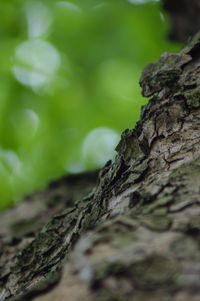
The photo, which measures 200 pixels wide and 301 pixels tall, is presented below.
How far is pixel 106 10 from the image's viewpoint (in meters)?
3.03

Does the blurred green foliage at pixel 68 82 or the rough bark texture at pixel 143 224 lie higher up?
the blurred green foliage at pixel 68 82

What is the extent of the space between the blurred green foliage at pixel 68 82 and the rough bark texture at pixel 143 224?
2.03m

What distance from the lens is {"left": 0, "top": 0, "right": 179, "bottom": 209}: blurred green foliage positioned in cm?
302

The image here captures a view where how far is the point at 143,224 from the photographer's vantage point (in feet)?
1.74

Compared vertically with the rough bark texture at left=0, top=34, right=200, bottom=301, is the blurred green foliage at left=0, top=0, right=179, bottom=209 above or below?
above

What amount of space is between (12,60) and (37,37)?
35cm

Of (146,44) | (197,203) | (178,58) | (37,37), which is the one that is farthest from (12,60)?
(197,203)

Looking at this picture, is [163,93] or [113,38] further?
[113,38]

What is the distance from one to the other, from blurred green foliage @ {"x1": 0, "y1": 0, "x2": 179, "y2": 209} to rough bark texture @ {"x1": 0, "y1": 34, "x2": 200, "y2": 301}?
6.65 ft

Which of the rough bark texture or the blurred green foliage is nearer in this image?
the rough bark texture

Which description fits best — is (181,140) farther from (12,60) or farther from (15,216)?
(12,60)

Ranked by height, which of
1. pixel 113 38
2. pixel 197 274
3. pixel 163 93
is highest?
pixel 113 38

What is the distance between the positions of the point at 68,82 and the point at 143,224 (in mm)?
2813

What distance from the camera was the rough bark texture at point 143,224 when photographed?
437 millimetres
